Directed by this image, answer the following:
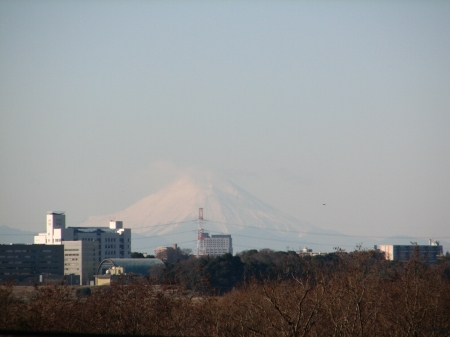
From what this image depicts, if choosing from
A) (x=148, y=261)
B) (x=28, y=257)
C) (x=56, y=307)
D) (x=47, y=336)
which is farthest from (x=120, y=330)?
(x=28, y=257)

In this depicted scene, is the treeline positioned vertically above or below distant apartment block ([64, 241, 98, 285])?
above

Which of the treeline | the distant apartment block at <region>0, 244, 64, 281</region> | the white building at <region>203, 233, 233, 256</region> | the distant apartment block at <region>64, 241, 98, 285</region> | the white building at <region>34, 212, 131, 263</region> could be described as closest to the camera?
the treeline

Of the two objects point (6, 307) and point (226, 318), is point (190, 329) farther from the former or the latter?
point (6, 307)

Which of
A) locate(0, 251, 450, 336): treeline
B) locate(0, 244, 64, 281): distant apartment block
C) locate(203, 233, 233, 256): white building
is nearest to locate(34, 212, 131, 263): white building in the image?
locate(0, 244, 64, 281): distant apartment block

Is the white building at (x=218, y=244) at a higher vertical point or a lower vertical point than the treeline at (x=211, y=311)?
lower

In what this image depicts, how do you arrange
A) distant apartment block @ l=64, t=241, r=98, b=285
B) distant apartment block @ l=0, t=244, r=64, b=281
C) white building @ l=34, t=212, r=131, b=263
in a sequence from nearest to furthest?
distant apartment block @ l=0, t=244, r=64, b=281 < distant apartment block @ l=64, t=241, r=98, b=285 < white building @ l=34, t=212, r=131, b=263

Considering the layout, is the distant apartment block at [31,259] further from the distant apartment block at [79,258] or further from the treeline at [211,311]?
the treeline at [211,311]

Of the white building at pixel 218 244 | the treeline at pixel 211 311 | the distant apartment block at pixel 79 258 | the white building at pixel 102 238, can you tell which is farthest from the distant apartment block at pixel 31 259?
the white building at pixel 218 244

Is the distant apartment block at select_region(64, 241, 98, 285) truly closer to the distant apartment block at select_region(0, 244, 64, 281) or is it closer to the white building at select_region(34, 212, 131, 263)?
the distant apartment block at select_region(0, 244, 64, 281)
